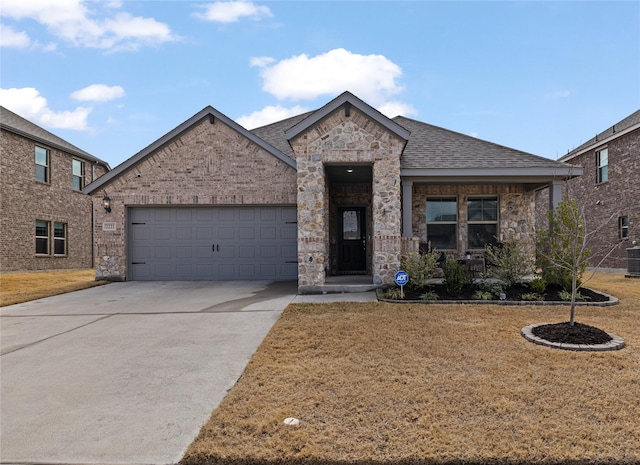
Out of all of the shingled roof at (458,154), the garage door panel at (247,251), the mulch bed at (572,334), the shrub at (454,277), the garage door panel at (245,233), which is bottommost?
the mulch bed at (572,334)

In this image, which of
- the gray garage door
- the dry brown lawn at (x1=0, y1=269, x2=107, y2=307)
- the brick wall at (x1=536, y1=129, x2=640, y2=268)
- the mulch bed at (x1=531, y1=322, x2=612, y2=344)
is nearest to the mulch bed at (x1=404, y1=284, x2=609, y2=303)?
the mulch bed at (x1=531, y1=322, x2=612, y2=344)

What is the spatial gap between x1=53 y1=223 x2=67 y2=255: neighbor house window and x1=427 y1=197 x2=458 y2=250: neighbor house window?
16.8 metres

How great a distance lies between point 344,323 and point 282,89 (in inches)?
929

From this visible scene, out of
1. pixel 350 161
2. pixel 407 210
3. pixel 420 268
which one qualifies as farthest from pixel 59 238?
pixel 420 268

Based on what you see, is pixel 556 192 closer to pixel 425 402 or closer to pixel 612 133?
pixel 425 402

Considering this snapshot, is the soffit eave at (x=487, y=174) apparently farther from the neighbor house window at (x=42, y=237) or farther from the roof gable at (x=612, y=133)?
the neighbor house window at (x=42, y=237)

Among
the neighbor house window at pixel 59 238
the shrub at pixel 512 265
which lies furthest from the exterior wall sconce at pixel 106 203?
the shrub at pixel 512 265

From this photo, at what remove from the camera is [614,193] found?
16891 mm

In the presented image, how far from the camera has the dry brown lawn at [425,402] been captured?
253cm

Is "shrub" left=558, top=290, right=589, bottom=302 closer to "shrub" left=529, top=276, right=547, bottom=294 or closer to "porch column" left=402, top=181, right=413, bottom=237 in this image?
"shrub" left=529, top=276, right=547, bottom=294

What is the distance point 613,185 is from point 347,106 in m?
15.0

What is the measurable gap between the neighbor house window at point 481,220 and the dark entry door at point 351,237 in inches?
130

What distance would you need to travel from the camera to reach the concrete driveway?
2762 mm

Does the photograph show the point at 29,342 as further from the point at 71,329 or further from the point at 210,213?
the point at 210,213
